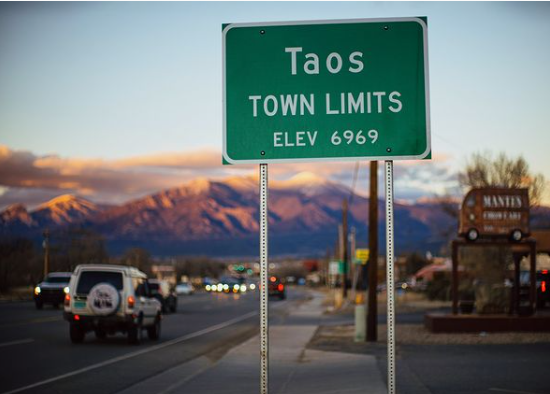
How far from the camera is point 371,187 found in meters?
25.5

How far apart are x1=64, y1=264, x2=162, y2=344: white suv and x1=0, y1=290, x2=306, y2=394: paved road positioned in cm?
50

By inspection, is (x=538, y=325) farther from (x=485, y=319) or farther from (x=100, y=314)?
(x=100, y=314)

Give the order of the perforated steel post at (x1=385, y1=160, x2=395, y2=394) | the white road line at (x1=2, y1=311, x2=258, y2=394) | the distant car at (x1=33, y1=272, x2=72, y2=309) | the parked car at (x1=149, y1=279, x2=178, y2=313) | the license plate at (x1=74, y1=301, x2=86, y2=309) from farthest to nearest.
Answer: the distant car at (x1=33, y1=272, x2=72, y2=309) < the parked car at (x1=149, y1=279, x2=178, y2=313) < the license plate at (x1=74, y1=301, x2=86, y2=309) < the white road line at (x1=2, y1=311, x2=258, y2=394) < the perforated steel post at (x1=385, y1=160, x2=395, y2=394)

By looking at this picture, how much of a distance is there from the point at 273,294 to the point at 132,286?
51.0 m

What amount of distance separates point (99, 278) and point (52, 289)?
18902 mm

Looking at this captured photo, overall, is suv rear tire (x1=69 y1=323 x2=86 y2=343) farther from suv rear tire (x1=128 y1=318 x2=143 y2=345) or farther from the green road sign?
the green road sign

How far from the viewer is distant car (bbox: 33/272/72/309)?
40594 millimetres

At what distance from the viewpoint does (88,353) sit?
20.1 meters

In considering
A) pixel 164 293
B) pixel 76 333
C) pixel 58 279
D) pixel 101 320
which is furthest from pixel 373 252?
pixel 58 279

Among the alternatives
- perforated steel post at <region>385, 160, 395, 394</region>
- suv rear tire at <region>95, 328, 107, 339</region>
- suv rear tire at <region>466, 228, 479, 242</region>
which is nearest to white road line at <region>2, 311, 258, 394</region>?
suv rear tire at <region>95, 328, 107, 339</region>

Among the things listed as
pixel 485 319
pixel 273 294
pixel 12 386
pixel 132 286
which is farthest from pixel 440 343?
pixel 273 294

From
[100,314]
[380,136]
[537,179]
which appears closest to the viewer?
[380,136]

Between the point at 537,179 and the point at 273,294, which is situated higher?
the point at 537,179

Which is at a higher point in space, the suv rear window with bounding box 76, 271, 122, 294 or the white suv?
the suv rear window with bounding box 76, 271, 122, 294
